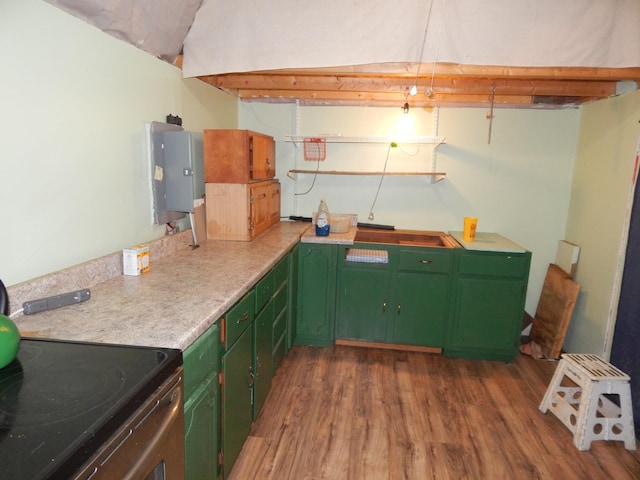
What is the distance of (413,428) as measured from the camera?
7.32 ft

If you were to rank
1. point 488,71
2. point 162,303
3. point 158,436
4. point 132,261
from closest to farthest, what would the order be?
point 158,436
point 162,303
point 132,261
point 488,71

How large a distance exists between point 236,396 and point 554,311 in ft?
8.93

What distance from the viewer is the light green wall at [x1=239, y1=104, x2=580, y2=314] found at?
3346mm

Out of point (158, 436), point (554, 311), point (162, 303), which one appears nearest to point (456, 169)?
point (554, 311)

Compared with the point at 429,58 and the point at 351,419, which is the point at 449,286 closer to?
the point at 351,419

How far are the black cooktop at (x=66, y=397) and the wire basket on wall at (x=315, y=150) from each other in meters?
2.67

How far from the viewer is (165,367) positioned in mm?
1030

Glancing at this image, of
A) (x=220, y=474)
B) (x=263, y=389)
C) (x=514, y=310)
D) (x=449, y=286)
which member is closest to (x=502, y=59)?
(x=449, y=286)

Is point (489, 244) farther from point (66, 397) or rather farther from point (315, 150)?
point (66, 397)

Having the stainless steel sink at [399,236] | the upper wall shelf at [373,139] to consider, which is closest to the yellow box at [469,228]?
the stainless steel sink at [399,236]

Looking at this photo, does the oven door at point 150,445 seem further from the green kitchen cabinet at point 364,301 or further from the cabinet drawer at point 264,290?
the green kitchen cabinet at point 364,301

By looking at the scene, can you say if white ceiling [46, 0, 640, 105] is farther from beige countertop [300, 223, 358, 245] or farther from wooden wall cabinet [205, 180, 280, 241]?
beige countertop [300, 223, 358, 245]

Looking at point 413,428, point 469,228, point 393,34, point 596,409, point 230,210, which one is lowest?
point 413,428

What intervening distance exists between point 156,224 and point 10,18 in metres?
1.11
